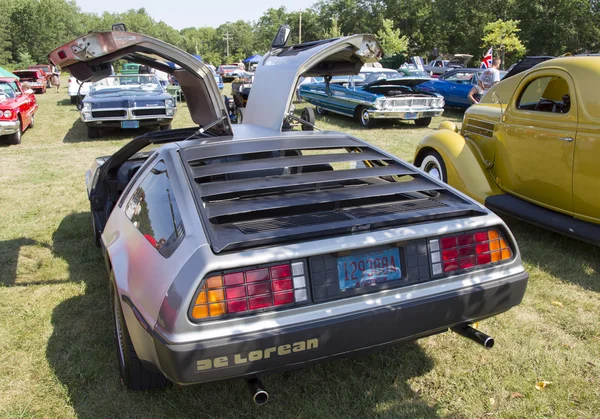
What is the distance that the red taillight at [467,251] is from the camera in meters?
2.48

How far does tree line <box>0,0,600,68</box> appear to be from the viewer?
43.4 meters

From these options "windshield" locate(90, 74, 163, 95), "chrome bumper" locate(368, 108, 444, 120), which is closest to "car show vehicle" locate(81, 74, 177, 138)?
"windshield" locate(90, 74, 163, 95)

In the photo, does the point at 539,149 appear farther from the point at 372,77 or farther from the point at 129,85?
the point at 129,85

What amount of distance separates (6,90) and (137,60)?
9.93 m

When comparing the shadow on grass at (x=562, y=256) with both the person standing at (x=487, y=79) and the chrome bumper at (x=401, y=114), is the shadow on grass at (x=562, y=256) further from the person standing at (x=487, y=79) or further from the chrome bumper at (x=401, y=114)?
the chrome bumper at (x=401, y=114)

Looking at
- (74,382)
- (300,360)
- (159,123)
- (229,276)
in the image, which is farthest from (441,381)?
(159,123)

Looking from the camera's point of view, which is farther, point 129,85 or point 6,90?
point 129,85

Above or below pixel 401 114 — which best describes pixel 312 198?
above

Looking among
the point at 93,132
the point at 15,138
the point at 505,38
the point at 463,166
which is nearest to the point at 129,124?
the point at 93,132

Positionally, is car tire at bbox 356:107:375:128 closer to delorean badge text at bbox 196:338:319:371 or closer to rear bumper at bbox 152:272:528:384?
rear bumper at bbox 152:272:528:384

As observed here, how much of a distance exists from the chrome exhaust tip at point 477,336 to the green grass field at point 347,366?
0.42 m

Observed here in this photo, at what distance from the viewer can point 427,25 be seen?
56.6 m

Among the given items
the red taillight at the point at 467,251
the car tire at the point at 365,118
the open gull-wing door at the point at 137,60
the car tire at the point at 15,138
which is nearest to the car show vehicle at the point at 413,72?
the car tire at the point at 365,118

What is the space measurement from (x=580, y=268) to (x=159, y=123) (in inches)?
394
